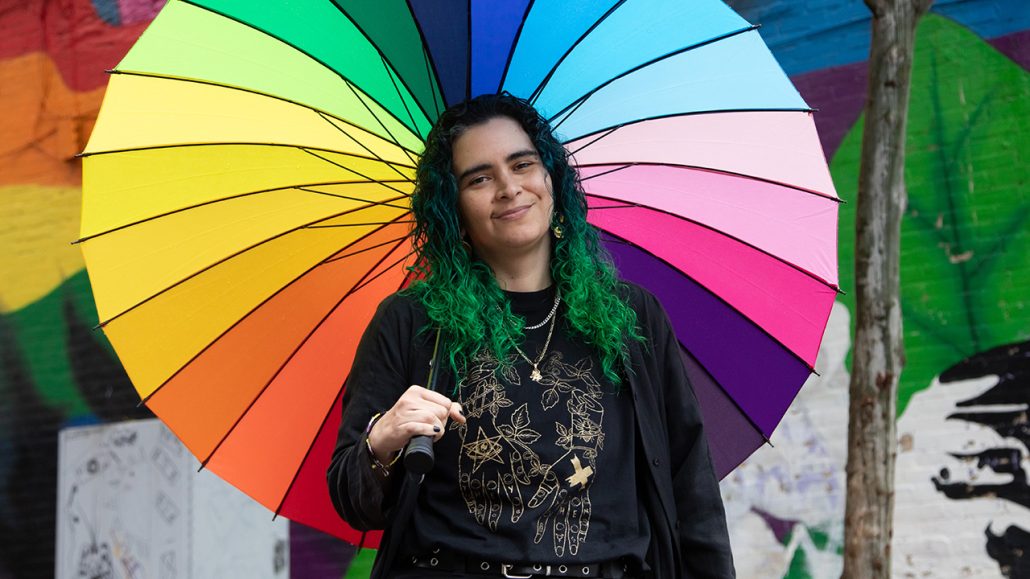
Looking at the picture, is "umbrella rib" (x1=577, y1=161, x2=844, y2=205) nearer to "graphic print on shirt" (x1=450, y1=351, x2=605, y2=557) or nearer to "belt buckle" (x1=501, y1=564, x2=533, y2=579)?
A: "graphic print on shirt" (x1=450, y1=351, x2=605, y2=557)

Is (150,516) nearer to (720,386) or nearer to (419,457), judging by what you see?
(720,386)

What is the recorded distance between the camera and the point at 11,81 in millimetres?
9031

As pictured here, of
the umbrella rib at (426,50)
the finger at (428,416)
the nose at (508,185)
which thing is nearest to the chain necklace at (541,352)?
the nose at (508,185)

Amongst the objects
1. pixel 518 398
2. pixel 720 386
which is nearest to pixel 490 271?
pixel 518 398

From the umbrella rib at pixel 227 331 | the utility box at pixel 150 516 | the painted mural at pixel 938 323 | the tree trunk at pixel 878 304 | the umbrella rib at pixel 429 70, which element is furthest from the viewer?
the utility box at pixel 150 516

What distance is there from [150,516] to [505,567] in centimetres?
649

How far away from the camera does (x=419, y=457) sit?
2.04 m

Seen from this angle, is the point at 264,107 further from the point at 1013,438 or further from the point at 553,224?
the point at 1013,438

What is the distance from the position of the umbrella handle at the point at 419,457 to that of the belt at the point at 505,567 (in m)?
0.31

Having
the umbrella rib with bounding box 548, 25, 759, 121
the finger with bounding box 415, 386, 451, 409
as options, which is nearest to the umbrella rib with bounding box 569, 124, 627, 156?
the umbrella rib with bounding box 548, 25, 759, 121

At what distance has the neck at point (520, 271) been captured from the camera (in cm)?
267

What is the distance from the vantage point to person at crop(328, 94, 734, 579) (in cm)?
229

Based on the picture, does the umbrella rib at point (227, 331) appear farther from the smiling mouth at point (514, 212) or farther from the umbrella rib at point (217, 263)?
the smiling mouth at point (514, 212)

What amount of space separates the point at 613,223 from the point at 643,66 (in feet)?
1.47
